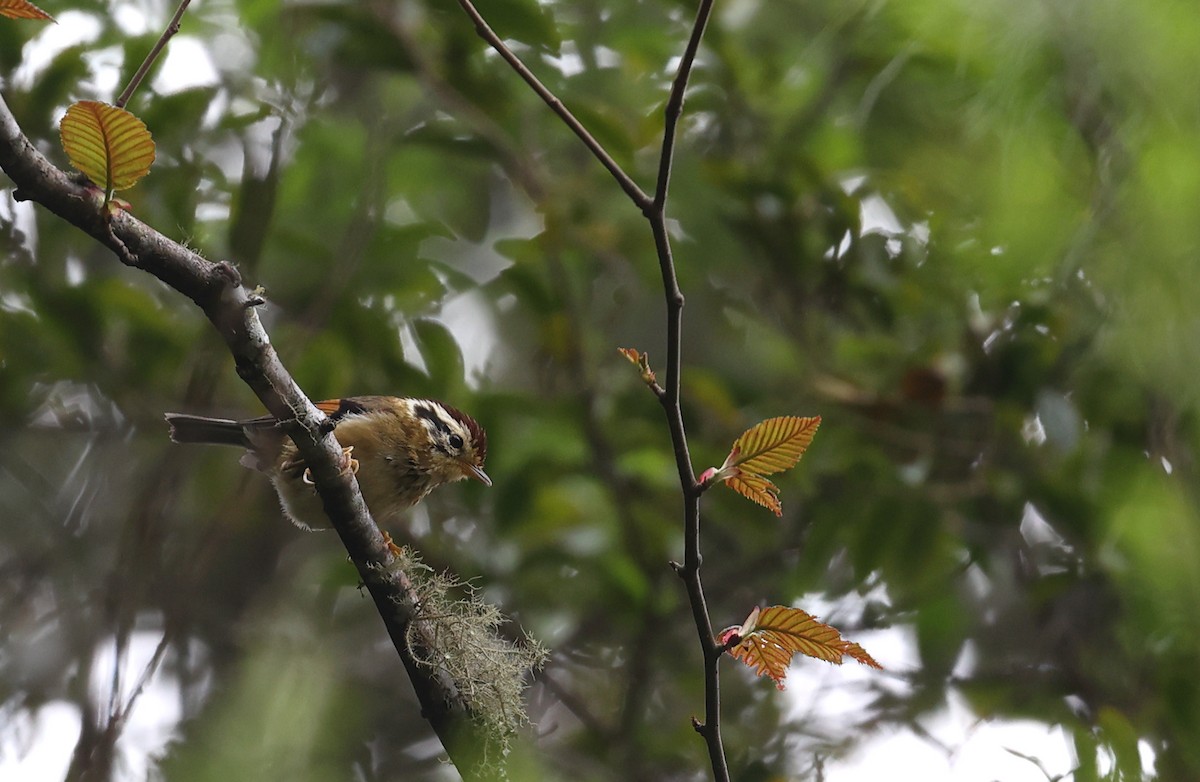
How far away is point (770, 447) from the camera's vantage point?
6.46ft

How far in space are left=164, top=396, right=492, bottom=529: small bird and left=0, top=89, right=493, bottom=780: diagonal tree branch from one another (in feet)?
3.47

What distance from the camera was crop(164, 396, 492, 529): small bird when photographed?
3527mm

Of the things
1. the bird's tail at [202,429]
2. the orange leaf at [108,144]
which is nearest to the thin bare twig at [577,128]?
the orange leaf at [108,144]

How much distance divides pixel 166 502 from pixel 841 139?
311 cm

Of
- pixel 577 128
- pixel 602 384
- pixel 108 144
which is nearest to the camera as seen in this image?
pixel 108 144

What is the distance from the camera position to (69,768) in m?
3.80

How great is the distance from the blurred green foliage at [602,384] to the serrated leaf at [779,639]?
1578 millimetres

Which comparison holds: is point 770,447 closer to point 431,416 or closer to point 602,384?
point 431,416

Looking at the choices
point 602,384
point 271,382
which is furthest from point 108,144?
point 602,384

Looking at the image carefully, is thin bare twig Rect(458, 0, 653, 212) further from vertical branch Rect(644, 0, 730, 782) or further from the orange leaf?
the orange leaf

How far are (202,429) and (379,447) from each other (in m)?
0.55

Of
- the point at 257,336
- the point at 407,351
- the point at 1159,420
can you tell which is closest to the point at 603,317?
the point at 407,351

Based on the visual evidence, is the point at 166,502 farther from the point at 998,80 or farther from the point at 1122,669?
the point at 1122,669

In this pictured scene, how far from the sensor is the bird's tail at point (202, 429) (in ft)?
11.7
